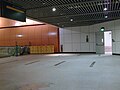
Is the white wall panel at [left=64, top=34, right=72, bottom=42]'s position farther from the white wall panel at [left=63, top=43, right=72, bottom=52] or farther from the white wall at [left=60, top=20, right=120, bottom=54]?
the white wall panel at [left=63, top=43, right=72, bottom=52]

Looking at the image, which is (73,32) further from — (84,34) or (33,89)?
(33,89)

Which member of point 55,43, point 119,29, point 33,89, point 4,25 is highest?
point 4,25

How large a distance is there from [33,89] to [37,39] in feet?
60.8

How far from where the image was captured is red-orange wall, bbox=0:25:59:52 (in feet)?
72.0

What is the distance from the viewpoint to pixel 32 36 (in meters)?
23.2

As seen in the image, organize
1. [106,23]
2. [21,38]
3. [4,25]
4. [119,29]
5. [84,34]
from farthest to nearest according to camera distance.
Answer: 1. [4,25]
2. [21,38]
3. [84,34]
4. [106,23]
5. [119,29]

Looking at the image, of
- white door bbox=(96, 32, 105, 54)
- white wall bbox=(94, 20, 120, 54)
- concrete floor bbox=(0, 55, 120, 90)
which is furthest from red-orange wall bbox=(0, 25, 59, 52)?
concrete floor bbox=(0, 55, 120, 90)

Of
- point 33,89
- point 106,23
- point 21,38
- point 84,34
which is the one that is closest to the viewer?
point 33,89

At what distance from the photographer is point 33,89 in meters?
4.56

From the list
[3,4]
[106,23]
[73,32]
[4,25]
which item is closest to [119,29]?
[106,23]

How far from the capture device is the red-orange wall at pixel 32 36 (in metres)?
22.0

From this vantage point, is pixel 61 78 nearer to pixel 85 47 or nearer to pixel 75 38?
pixel 85 47

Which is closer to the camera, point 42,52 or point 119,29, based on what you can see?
point 119,29

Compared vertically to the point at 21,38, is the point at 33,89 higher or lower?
lower
